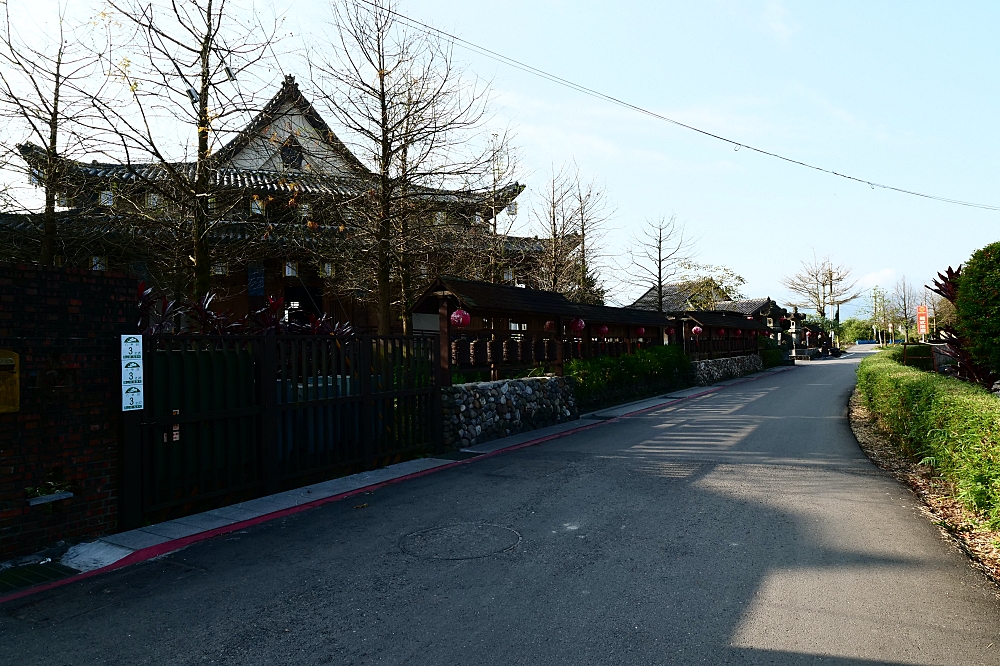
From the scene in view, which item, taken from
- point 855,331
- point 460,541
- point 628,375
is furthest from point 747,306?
point 460,541

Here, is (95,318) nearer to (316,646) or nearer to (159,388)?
(159,388)

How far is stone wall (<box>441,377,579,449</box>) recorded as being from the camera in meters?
11.9

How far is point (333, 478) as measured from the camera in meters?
9.18

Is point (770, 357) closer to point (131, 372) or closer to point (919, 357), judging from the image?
point (919, 357)

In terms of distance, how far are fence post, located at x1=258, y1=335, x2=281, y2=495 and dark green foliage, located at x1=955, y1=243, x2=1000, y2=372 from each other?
12864 mm

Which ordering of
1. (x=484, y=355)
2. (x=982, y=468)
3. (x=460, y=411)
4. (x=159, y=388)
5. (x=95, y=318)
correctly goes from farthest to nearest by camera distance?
(x=484, y=355)
(x=460, y=411)
(x=159, y=388)
(x=95, y=318)
(x=982, y=468)

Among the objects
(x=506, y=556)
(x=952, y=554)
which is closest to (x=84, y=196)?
→ (x=506, y=556)

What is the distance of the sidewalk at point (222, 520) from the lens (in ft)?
18.9

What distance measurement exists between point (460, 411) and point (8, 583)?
7633mm

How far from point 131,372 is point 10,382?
106 centimetres

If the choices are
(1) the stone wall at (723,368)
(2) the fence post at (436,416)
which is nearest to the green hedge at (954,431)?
(2) the fence post at (436,416)

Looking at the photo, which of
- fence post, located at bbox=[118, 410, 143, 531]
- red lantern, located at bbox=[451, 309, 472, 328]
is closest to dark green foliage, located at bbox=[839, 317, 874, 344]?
red lantern, located at bbox=[451, 309, 472, 328]

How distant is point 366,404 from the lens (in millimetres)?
9758

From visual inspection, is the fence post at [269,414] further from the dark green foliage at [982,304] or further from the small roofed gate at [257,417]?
the dark green foliage at [982,304]
